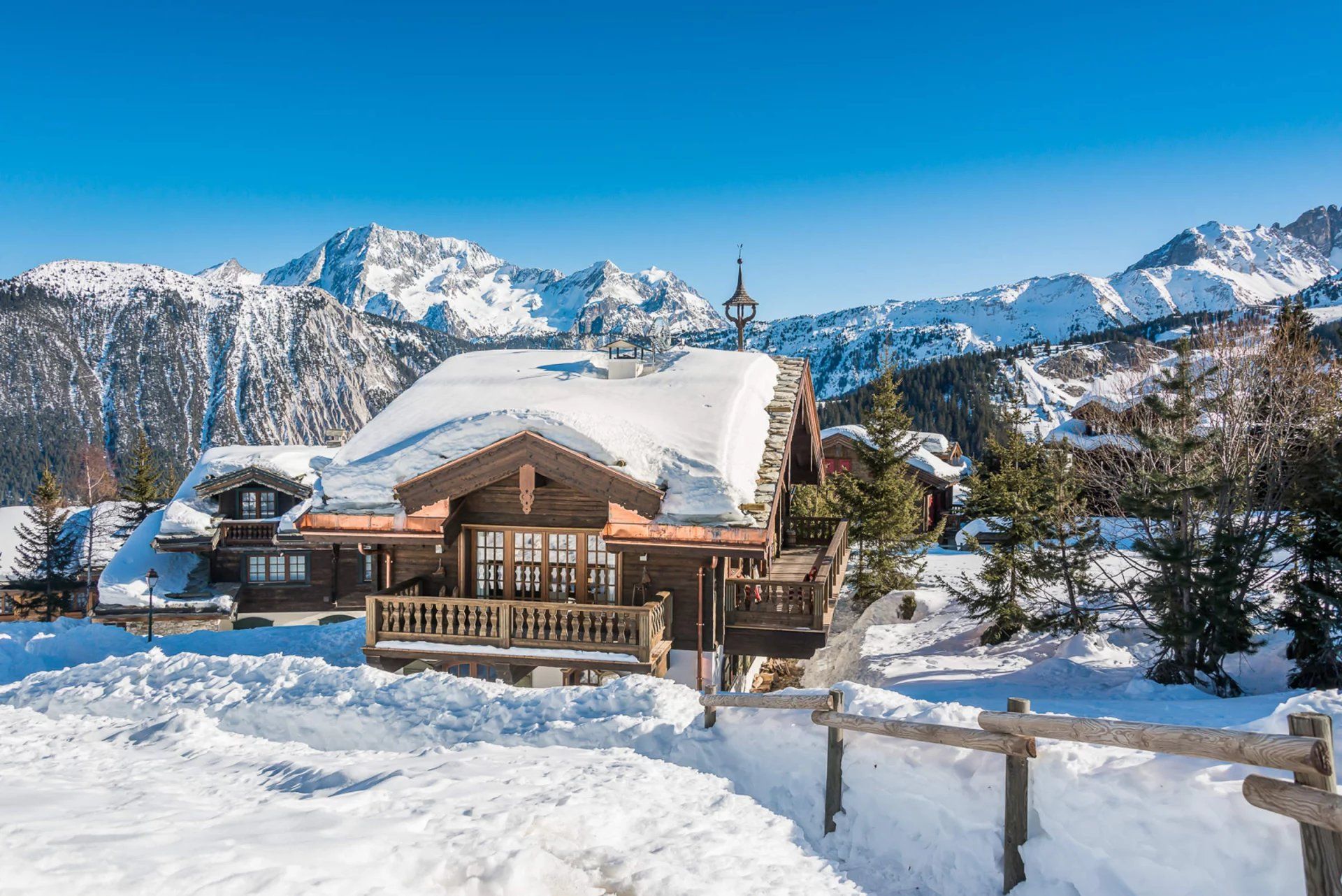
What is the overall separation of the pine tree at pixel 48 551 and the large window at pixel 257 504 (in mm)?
13850

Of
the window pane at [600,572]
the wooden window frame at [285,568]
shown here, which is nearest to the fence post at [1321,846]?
the window pane at [600,572]

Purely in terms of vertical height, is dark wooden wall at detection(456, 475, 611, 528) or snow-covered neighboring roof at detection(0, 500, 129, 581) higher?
dark wooden wall at detection(456, 475, 611, 528)

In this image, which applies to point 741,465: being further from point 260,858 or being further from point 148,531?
point 148,531

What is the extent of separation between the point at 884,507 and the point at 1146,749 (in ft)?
77.0

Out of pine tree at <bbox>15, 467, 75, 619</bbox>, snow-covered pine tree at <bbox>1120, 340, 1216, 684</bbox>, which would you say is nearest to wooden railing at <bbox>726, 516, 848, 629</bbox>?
snow-covered pine tree at <bbox>1120, 340, 1216, 684</bbox>

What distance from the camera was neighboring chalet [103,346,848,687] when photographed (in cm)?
1285

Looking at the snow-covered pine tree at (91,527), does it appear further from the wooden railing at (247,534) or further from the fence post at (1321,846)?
the fence post at (1321,846)

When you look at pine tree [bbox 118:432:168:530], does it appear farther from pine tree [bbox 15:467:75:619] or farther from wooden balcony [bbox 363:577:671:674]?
wooden balcony [bbox 363:577:671:674]

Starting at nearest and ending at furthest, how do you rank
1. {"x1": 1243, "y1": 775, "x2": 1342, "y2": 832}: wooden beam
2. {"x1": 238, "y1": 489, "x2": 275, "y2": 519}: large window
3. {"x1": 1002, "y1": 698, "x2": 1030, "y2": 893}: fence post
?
{"x1": 1243, "y1": 775, "x2": 1342, "y2": 832}: wooden beam → {"x1": 1002, "y1": 698, "x2": 1030, "y2": 893}: fence post → {"x1": 238, "y1": 489, "x2": 275, "y2": 519}: large window

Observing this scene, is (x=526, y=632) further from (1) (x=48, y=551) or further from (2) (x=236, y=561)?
(1) (x=48, y=551)

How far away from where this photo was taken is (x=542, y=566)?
14.3m

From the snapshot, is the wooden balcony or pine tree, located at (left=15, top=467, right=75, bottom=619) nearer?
the wooden balcony

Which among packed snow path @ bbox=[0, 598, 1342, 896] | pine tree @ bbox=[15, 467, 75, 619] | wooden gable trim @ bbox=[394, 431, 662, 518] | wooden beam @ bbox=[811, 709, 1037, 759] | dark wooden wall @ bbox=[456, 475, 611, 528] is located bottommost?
pine tree @ bbox=[15, 467, 75, 619]

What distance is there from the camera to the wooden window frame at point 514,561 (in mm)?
14102
